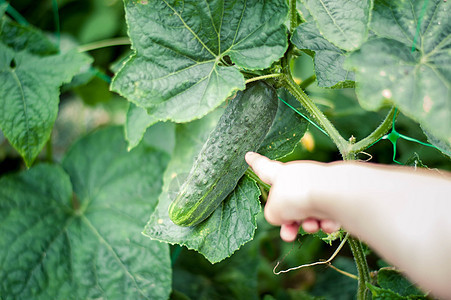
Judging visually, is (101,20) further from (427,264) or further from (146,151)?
(427,264)

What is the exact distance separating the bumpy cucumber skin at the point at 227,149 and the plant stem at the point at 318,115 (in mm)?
46

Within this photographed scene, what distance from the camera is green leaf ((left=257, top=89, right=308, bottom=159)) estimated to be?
3.53ft

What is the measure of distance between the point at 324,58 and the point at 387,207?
508 mm

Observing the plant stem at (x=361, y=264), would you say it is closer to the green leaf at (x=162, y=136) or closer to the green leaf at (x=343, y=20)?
the green leaf at (x=343, y=20)

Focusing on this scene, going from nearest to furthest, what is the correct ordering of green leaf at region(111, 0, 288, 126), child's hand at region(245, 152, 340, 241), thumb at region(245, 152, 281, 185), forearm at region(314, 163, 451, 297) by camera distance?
forearm at region(314, 163, 451, 297), child's hand at region(245, 152, 340, 241), thumb at region(245, 152, 281, 185), green leaf at region(111, 0, 288, 126)

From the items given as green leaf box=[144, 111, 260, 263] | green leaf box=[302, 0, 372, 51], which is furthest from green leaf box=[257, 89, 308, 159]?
green leaf box=[302, 0, 372, 51]

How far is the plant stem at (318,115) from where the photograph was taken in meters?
0.88

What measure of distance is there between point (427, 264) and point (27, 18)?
2702 mm

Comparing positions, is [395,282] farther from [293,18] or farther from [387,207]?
[293,18]

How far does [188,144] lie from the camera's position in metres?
1.32

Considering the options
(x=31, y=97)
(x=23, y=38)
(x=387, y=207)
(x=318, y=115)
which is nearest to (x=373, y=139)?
(x=318, y=115)

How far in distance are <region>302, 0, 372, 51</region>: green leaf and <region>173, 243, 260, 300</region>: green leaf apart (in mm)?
1093

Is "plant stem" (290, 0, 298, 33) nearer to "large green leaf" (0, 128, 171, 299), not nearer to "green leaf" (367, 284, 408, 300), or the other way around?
"green leaf" (367, 284, 408, 300)

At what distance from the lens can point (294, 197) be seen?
2.05ft
